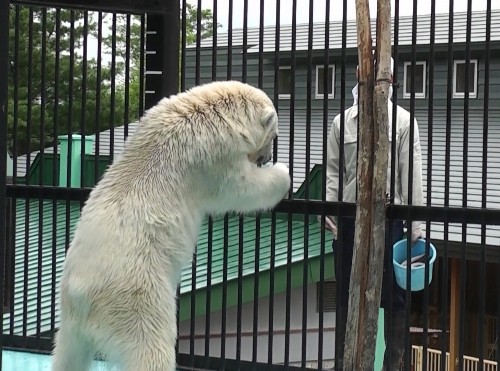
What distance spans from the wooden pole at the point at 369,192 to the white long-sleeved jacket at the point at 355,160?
1.13 meters

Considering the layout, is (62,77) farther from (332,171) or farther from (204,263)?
(332,171)

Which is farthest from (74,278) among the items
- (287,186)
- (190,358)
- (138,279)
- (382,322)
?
(382,322)

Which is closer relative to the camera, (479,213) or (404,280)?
(479,213)

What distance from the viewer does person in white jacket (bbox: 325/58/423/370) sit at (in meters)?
5.72

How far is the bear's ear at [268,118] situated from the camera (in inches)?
200

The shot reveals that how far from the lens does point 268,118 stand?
201 inches

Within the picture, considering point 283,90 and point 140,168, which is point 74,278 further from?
point 283,90

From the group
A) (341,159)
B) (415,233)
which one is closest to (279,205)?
(341,159)

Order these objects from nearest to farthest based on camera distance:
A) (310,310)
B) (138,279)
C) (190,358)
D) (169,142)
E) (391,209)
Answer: (138,279) → (169,142) → (391,209) → (190,358) → (310,310)

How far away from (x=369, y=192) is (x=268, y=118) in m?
0.86

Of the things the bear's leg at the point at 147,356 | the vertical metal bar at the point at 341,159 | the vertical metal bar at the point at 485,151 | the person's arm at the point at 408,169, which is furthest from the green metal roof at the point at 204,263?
the bear's leg at the point at 147,356

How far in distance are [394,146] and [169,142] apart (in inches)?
63.1

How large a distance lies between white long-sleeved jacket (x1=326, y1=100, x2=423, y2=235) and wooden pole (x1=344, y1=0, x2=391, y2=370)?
1.13 metres

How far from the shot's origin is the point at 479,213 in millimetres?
5301
